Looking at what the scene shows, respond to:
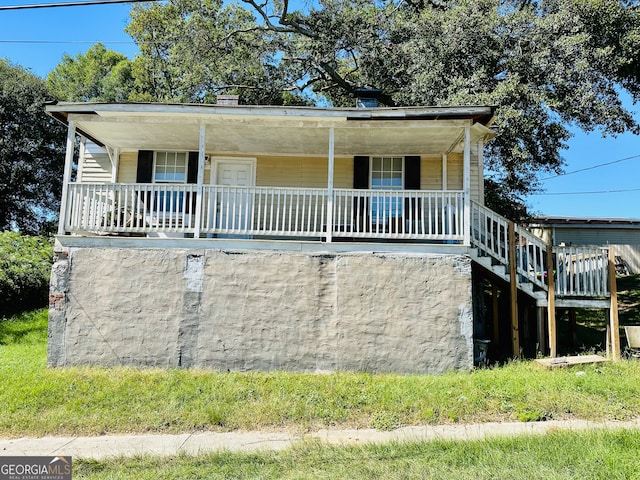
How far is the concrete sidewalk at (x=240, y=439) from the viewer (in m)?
5.12

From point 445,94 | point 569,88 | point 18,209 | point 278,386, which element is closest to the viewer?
point 278,386

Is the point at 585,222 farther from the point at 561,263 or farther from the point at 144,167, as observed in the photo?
the point at 144,167

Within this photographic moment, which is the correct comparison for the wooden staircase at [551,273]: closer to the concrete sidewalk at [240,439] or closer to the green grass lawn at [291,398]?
the green grass lawn at [291,398]

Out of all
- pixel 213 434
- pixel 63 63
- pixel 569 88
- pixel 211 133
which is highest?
pixel 63 63

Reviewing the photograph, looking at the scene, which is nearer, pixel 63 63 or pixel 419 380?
pixel 419 380

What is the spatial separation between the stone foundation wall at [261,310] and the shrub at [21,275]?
5.63 m

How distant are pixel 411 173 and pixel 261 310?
4.77 meters

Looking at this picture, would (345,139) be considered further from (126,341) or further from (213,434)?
(213,434)

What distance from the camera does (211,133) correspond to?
9422 mm

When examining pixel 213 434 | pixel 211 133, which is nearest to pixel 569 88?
pixel 211 133

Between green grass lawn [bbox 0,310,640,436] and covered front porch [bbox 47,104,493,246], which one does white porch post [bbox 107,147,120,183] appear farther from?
green grass lawn [bbox 0,310,640,436]

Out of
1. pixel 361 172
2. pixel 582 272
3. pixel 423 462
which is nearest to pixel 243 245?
pixel 361 172

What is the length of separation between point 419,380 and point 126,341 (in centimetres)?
482

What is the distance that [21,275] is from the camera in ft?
41.9
